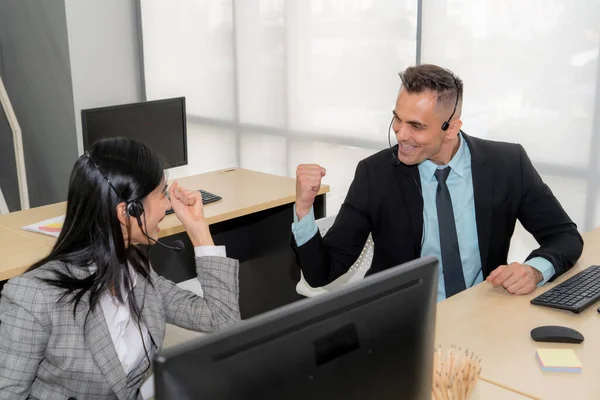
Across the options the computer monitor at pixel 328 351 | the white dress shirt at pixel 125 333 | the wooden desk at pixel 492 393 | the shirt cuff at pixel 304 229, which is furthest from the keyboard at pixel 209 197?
the computer monitor at pixel 328 351

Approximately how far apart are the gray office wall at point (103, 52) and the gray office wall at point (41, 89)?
6cm

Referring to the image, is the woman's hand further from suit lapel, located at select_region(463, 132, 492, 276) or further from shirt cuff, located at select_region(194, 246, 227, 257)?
suit lapel, located at select_region(463, 132, 492, 276)

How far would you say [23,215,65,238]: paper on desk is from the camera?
8.72 feet

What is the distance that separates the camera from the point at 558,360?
1.54 meters

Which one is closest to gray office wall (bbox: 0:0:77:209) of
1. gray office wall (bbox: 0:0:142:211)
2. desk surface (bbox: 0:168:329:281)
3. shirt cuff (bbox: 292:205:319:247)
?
gray office wall (bbox: 0:0:142:211)

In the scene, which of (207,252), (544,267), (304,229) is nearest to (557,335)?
(544,267)

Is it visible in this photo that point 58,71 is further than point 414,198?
Yes

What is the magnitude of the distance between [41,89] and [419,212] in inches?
128

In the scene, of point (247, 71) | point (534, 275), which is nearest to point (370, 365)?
point (534, 275)

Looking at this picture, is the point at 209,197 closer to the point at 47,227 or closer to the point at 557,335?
the point at 47,227

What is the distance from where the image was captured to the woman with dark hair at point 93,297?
1.47 m

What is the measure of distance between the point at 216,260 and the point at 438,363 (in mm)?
715

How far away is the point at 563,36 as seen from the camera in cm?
303

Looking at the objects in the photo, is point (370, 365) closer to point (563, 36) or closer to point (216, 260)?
point (216, 260)
